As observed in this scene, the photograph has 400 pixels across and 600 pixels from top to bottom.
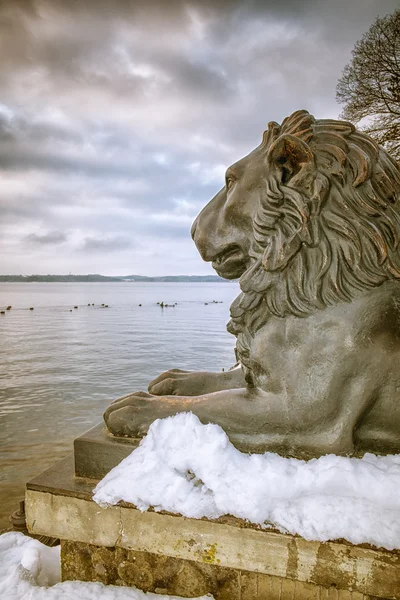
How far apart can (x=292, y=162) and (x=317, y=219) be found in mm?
289

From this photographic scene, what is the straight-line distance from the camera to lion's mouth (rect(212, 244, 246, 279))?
2.17 meters

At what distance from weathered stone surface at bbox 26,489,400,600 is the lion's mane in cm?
97

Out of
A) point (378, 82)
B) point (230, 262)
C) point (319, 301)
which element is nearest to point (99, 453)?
point (230, 262)

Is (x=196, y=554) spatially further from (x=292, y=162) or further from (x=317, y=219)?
(x=292, y=162)

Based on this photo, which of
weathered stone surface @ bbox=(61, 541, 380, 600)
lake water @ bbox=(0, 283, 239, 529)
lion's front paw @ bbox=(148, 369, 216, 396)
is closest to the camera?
weathered stone surface @ bbox=(61, 541, 380, 600)

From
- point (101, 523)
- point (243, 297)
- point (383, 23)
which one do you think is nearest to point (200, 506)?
point (101, 523)

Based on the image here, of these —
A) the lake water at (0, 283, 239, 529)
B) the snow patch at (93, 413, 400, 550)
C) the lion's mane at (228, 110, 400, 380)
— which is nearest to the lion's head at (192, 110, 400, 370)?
the lion's mane at (228, 110, 400, 380)

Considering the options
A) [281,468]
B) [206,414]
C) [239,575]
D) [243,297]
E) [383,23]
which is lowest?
[239,575]

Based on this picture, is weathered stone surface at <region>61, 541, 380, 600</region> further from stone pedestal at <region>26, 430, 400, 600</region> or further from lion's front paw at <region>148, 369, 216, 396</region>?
lion's front paw at <region>148, 369, 216, 396</region>

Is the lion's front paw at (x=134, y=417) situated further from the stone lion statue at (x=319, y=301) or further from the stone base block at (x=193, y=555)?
the stone base block at (x=193, y=555)

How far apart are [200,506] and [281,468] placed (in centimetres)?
38

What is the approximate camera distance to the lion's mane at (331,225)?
1.79 metres

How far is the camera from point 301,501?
1.68 meters

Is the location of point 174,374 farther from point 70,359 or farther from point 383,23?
point 383,23
